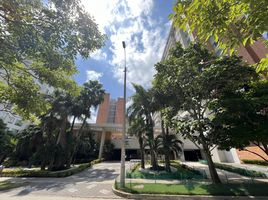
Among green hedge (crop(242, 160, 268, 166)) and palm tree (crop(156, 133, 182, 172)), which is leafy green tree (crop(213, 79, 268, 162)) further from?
green hedge (crop(242, 160, 268, 166))

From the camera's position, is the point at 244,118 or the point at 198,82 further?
the point at 198,82

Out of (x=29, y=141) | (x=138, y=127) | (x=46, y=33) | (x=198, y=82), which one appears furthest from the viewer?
(x=29, y=141)

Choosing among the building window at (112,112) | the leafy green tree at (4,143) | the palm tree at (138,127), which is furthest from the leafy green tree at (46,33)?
the building window at (112,112)

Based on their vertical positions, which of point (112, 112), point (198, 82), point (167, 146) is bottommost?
point (167, 146)

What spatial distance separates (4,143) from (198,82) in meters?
30.3

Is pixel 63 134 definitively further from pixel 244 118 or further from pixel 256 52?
pixel 256 52

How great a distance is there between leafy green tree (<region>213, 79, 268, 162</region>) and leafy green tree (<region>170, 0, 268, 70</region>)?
290 inches

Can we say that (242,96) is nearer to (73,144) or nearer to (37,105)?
(37,105)

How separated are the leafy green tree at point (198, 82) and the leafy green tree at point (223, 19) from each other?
8185 mm

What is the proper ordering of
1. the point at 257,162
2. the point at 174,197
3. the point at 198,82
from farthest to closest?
the point at 257,162 → the point at 198,82 → the point at 174,197

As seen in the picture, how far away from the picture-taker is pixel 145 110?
20969mm

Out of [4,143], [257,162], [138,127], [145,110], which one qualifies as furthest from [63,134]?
[257,162]

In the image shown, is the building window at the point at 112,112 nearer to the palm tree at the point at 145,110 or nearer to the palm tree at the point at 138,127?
the palm tree at the point at 138,127

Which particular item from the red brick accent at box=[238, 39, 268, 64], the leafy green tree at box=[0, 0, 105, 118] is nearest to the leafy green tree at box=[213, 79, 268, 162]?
the leafy green tree at box=[0, 0, 105, 118]
